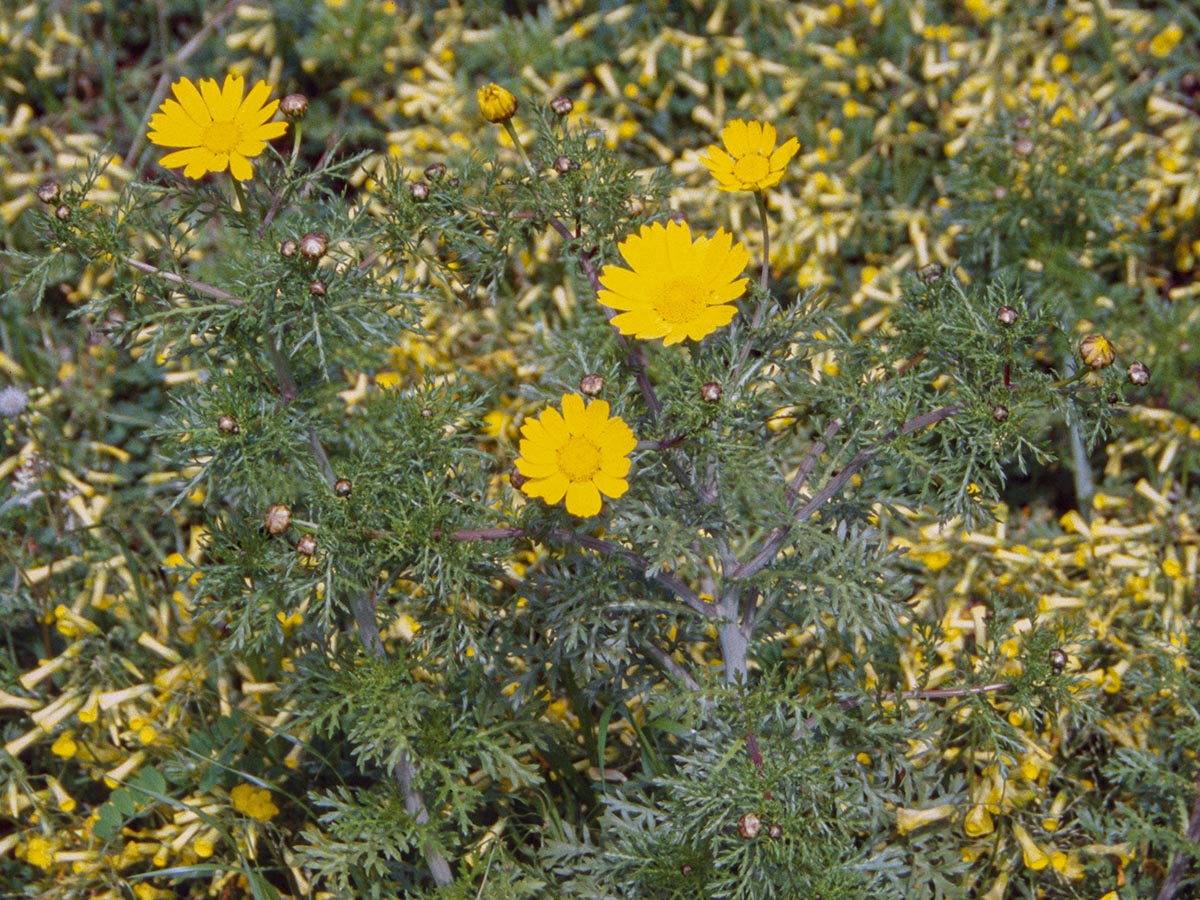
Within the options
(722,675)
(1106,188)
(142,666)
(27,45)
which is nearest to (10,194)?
(27,45)

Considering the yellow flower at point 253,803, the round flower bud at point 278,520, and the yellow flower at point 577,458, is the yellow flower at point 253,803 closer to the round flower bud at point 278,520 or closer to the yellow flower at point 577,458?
the round flower bud at point 278,520

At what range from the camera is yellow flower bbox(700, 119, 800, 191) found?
198cm

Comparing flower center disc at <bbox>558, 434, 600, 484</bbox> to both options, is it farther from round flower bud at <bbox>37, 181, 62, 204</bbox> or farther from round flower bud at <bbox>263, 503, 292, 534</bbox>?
round flower bud at <bbox>37, 181, 62, 204</bbox>

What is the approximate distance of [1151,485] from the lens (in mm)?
3172

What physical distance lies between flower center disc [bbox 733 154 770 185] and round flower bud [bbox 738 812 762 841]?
99 cm

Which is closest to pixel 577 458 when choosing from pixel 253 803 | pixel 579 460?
pixel 579 460

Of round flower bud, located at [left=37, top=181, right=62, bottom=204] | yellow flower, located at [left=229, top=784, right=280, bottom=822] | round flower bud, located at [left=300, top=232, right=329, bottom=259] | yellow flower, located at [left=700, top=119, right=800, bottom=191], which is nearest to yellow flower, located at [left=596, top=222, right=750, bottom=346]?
yellow flower, located at [left=700, top=119, right=800, bottom=191]

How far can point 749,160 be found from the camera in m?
1.99

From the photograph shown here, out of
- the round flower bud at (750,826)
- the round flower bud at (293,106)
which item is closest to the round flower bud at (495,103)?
the round flower bud at (293,106)

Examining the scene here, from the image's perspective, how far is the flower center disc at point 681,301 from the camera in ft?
6.13

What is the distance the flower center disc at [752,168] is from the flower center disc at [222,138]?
791 mm

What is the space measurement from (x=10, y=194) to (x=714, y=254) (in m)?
2.93

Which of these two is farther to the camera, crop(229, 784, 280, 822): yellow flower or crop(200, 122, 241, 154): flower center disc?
crop(229, 784, 280, 822): yellow flower

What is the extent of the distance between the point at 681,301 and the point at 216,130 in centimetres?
78
